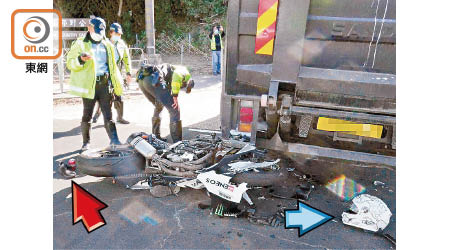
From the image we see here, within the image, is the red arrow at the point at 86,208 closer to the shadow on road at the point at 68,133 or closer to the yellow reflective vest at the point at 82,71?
the yellow reflective vest at the point at 82,71

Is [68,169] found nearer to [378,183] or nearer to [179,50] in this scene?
[378,183]

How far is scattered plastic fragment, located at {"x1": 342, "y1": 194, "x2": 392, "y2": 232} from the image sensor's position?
8.12ft

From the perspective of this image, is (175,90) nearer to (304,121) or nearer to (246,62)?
(246,62)

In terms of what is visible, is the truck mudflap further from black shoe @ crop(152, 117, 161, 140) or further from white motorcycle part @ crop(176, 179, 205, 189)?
black shoe @ crop(152, 117, 161, 140)

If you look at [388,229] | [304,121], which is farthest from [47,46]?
[388,229]

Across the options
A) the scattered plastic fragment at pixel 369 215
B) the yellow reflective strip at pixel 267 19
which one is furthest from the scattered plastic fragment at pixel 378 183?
the yellow reflective strip at pixel 267 19

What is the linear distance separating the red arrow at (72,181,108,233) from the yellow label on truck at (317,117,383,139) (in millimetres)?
2025

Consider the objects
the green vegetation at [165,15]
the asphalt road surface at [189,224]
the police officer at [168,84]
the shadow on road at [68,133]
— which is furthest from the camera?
the green vegetation at [165,15]

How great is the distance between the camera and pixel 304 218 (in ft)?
9.11

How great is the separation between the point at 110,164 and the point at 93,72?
50.8 inches

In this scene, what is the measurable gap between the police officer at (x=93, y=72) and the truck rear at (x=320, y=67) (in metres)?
1.71

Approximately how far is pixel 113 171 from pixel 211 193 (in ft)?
3.23

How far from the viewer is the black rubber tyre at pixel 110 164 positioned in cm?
306

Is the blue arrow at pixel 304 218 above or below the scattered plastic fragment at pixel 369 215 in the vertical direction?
below
